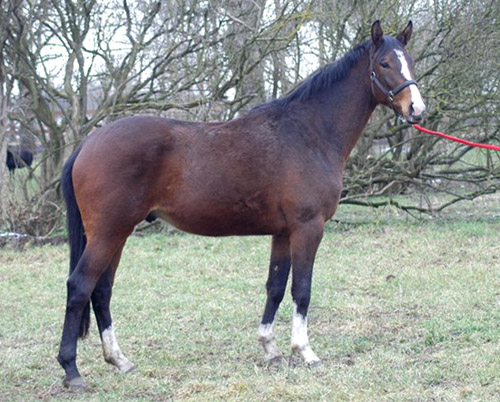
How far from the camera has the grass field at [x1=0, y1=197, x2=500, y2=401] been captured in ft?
14.3

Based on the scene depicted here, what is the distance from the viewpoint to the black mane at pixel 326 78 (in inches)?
212

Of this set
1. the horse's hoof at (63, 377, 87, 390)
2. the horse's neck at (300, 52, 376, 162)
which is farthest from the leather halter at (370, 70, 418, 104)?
the horse's hoof at (63, 377, 87, 390)

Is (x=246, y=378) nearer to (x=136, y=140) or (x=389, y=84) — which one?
(x=136, y=140)

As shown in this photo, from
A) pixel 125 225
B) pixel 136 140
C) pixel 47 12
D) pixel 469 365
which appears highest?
pixel 47 12

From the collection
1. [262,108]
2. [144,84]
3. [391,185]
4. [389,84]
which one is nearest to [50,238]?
[144,84]

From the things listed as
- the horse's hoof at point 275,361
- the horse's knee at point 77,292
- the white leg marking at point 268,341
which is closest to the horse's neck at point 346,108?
the white leg marking at point 268,341

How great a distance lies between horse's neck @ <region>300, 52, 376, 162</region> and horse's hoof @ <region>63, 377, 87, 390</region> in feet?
7.95

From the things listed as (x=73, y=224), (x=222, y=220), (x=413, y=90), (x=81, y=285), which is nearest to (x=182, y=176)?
(x=222, y=220)

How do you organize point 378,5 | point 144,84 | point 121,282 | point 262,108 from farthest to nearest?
point 144,84 < point 378,5 < point 121,282 < point 262,108

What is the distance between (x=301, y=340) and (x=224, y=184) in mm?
1240

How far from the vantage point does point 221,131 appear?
5.14 meters

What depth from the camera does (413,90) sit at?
504 centimetres

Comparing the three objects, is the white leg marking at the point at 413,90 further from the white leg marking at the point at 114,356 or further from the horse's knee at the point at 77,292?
the white leg marking at the point at 114,356

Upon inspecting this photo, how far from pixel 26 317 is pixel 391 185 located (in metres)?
7.03
